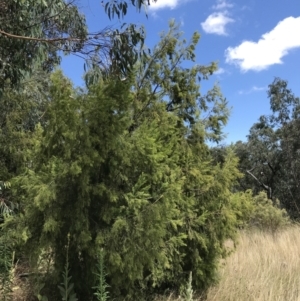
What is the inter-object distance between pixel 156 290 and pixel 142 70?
9.49 ft

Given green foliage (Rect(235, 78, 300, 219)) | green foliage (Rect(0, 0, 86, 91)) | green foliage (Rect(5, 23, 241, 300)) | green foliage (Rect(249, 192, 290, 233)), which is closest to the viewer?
green foliage (Rect(5, 23, 241, 300))

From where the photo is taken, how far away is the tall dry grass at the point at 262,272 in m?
5.11

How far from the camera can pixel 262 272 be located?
6.19 m

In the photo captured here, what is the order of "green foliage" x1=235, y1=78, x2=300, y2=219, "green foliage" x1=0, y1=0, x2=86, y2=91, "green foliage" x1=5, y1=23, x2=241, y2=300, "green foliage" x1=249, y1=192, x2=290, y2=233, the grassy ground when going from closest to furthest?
"green foliage" x1=5, y1=23, x2=241, y2=300 → "green foliage" x1=0, y1=0, x2=86, y2=91 → the grassy ground → "green foliage" x1=249, y1=192, x2=290, y2=233 → "green foliage" x1=235, y1=78, x2=300, y2=219

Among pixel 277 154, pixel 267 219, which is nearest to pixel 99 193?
pixel 267 219

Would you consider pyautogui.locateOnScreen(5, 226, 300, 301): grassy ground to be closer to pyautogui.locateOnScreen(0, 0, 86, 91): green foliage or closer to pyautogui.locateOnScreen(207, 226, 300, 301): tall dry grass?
pyautogui.locateOnScreen(207, 226, 300, 301): tall dry grass

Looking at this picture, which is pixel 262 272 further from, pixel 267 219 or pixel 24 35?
pixel 267 219

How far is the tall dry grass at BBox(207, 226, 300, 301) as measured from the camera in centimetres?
511

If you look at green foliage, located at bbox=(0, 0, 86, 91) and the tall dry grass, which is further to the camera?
the tall dry grass

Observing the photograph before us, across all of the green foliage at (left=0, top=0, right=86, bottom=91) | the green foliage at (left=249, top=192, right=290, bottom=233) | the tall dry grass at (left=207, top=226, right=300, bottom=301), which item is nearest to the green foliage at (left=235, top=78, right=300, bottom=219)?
the green foliage at (left=249, top=192, right=290, bottom=233)

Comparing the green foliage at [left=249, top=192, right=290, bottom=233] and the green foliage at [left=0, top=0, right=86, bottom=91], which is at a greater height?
the green foliage at [left=0, top=0, right=86, bottom=91]

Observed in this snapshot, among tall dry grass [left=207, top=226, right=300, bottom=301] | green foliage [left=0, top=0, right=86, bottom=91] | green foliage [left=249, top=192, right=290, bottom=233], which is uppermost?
green foliage [left=0, top=0, right=86, bottom=91]

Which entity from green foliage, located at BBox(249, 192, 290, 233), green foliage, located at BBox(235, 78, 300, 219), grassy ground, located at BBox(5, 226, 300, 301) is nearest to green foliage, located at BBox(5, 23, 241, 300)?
grassy ground, located at BBox(5, 226, 300, 301)

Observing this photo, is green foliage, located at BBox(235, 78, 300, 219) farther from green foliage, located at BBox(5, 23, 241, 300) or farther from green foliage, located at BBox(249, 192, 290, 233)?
green foliage, located at BBox(5, 23, 241, 300)
